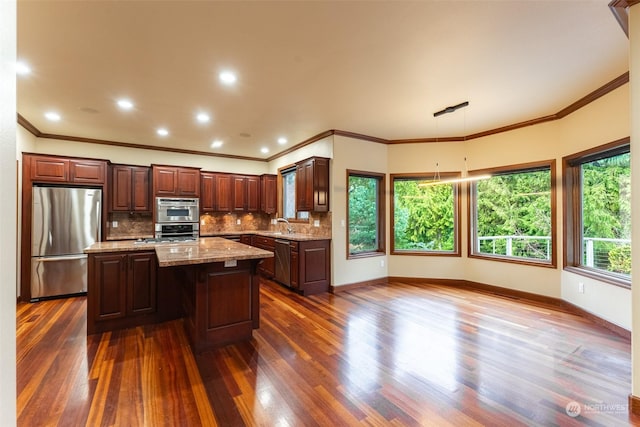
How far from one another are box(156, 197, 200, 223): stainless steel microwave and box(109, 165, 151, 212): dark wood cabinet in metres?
0.31

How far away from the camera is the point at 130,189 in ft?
18.0

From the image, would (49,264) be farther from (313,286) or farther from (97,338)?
(313,286)

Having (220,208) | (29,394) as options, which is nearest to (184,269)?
(29,394)

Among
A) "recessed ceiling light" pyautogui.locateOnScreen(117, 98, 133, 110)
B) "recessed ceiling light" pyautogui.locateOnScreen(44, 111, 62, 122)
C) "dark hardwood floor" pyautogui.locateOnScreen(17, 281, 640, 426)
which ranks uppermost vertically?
"recessed ceiling light" pyautogui.locateOnScreen(117, 98, 133, 110)

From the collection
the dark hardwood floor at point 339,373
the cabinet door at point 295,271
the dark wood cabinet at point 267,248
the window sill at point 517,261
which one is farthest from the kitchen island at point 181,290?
the window sill at point 517,261

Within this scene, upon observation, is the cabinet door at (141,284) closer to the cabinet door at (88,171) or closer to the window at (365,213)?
the cabinet door at (88,171)

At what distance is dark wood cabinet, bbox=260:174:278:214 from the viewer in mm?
6719

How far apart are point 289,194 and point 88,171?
11.7ft

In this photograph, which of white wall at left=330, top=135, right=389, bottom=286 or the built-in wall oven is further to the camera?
the built-in wall oven

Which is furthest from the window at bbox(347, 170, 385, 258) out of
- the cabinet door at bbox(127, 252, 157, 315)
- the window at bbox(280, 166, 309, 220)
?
the cabinet door at bbox(127, 252, 157, 315)

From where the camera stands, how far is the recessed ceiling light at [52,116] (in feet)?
13.3

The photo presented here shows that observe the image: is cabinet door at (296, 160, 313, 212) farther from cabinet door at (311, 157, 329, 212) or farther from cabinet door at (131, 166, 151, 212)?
cabinet door at (131, 166, 151, 212)

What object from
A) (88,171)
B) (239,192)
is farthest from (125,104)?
(239,192)

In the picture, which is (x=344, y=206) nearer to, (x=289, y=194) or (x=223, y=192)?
(x=289, y=194)
